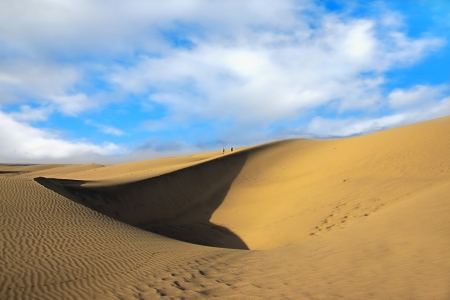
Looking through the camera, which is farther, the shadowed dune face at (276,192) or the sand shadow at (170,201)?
the sand shadow at (170,201)

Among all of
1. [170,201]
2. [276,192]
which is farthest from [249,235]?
[170,201]

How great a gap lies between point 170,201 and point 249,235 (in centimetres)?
647

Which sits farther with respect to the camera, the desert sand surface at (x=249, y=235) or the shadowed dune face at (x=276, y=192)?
the shadowed dune face at (x=276, y=192)

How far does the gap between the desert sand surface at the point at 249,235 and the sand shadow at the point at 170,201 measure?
0.08 meters

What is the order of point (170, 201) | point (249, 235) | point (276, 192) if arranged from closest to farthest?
point (249, 235), point (170, 201), point (276, 192)


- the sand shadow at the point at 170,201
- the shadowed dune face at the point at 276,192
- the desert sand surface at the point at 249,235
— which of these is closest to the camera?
the desert sand surface at the point at 249,235

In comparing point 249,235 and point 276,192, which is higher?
point 276,192

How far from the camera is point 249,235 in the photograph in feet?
44.7

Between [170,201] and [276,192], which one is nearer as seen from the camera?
[170,201]

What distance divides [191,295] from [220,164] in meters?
20.5

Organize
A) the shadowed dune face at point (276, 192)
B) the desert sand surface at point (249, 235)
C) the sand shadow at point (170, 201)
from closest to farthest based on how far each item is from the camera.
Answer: the desert sand surface at point (249, 235) → the shadowed dune face at point (276, 192) → the sand shadow at point (170, 201)

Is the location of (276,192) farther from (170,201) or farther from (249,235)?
(170,201)

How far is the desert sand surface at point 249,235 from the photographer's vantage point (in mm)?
5266

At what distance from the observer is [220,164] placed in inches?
1009
